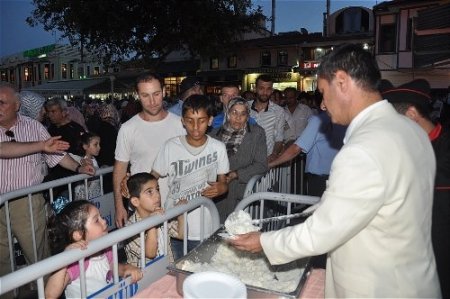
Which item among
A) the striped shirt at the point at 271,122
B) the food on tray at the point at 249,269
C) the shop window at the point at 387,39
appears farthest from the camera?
the shop window at the point at 387,39

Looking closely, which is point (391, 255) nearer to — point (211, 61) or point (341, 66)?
point (341, 66)

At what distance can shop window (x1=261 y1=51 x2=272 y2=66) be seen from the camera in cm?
3384

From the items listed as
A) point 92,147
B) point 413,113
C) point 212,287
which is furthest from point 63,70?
point 212,287

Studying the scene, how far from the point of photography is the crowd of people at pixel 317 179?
5.60 feet

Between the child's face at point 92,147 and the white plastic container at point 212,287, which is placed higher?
the child's face at point 92,147

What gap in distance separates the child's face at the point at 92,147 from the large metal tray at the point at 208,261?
3069 millimetres

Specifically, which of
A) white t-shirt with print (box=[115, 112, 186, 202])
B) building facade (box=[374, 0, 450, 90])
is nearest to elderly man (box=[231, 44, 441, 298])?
white t-shirt with print (box=[115, 112, 186, 202])

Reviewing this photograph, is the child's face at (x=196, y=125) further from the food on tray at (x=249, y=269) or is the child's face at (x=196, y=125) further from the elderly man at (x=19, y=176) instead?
the elderly man at (x=19, y=176)

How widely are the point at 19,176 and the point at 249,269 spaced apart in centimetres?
276

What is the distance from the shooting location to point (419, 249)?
1846 millimetres

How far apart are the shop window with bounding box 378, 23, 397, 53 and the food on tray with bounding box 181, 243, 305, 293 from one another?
2705cm

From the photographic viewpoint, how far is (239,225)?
225 cm

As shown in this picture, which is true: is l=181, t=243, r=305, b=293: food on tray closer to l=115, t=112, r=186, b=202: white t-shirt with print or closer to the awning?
l=115, t=112, r=186, b=202: white t-shirt with print

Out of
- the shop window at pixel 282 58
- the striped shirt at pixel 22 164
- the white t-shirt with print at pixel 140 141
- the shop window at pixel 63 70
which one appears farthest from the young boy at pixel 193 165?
the shop window at pixel 63 70
